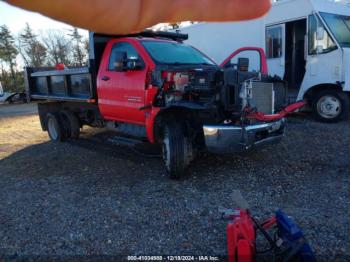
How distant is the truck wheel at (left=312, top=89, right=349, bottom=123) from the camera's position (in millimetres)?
8500

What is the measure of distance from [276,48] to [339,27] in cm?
167

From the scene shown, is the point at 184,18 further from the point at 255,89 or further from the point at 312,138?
the point at 312,138

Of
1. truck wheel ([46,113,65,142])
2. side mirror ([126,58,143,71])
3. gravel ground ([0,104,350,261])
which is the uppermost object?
side mirror ([126,58,143,71])

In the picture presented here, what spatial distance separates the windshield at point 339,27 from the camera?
8648mm

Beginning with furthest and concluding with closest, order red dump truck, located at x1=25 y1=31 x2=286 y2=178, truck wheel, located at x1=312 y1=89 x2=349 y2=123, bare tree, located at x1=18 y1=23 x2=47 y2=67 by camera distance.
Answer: bare tree, located at x1=18 y1=23 x2=47 y2=67, truck wheel, located at x1=312 y1=89 x2=349 y2=123, red dump truck, located at x1=25 y1=31 x2=286 y2=178

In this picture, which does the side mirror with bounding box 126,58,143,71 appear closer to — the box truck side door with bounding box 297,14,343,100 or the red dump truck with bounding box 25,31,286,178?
the red dump truck with bounding box 25,31,286,178

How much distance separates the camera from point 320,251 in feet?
9.96

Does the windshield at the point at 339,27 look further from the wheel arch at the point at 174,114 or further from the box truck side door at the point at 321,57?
the wheel arch at the point at 174,114

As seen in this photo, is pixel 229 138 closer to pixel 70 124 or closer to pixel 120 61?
pixel 120 61

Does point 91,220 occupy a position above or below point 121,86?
below

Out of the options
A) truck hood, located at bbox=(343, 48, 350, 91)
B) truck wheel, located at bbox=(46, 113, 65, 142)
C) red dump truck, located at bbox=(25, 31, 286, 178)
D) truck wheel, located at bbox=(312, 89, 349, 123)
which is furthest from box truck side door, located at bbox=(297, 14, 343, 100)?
truck wheel, located at bbox=(46, 113, 65, 142)

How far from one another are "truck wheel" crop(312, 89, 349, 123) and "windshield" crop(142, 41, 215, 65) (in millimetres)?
3933

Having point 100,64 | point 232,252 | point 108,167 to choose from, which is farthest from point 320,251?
point 100,64

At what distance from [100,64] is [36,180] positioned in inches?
95.0
